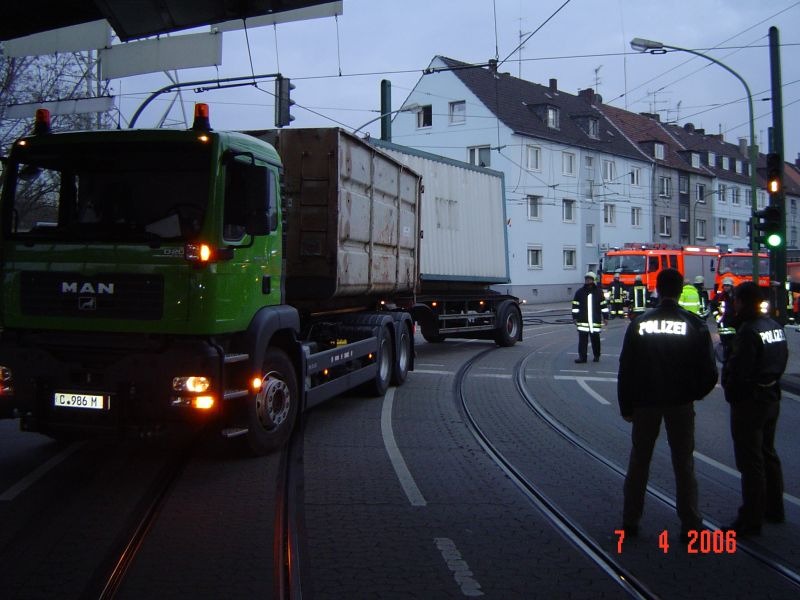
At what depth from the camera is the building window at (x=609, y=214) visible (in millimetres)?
50628

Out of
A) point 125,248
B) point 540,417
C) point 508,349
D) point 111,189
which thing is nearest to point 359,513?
point 125,248

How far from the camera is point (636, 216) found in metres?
53.3

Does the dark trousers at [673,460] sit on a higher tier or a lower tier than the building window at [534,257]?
lower

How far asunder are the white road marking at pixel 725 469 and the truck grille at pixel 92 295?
5.10m

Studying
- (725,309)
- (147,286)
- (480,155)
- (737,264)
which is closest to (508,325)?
(725,309)

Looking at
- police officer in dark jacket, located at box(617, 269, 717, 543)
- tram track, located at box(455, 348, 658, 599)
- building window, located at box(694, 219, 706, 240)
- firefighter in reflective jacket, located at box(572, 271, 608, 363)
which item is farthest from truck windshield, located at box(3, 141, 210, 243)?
building window, located at box(694, 219, 706, 240)

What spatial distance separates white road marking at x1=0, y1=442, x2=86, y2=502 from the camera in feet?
20.1

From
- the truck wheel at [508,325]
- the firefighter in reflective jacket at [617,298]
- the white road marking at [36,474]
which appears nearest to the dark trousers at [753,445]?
the white road marking at [36,474]

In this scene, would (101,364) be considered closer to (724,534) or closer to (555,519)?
(555,519)

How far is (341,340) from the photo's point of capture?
33.8 ft

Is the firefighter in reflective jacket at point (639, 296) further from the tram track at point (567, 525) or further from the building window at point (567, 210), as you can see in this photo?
the tram track at point (567, 525)

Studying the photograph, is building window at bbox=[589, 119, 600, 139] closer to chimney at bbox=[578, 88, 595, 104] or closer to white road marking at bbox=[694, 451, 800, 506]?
chimney at bbox=[578, 88, 595, 104]

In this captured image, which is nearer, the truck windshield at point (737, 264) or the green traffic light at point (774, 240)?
the green traffic light at point (774, 240)

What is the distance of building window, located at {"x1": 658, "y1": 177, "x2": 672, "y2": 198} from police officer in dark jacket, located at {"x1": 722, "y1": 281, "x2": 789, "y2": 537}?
52.5 metres
